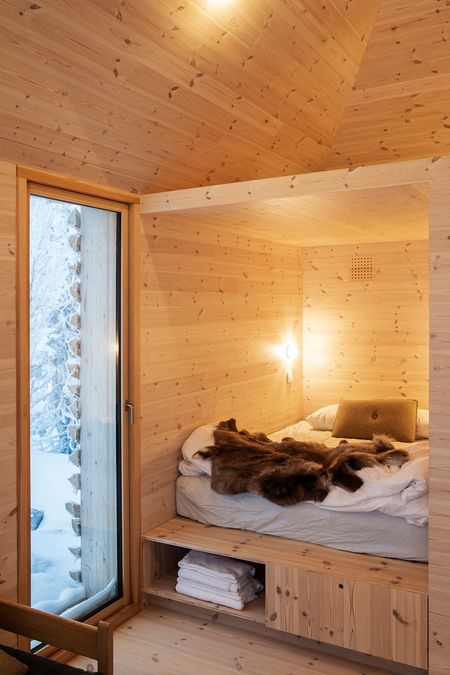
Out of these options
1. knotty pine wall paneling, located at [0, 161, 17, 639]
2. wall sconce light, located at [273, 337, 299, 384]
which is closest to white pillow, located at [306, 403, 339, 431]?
wall sconce light, located at [273, 337, 299, 384]

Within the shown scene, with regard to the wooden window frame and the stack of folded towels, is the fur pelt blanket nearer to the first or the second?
the stack of folded towels

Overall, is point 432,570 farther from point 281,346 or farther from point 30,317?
point 281,346

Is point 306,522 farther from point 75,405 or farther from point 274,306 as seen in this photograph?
point 274,306

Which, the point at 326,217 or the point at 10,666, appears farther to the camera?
the point at 326,217

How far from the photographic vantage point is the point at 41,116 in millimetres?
2619

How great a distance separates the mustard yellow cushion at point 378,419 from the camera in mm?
4719

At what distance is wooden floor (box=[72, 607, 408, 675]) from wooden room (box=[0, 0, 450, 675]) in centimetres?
1

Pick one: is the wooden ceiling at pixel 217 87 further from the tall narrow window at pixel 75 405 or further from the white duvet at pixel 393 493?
the white duvet at pixel 393 493

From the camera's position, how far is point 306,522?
11.0 feet

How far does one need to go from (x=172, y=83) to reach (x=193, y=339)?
1534mm

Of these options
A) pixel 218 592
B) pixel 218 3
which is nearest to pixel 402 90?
pixel 218 3

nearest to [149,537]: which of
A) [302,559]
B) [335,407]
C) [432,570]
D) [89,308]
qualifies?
[302,559]

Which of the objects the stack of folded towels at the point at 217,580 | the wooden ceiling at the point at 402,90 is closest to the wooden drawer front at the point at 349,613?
the stack of folded towels at the point at 217,580

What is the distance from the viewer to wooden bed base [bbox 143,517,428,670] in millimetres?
2879
